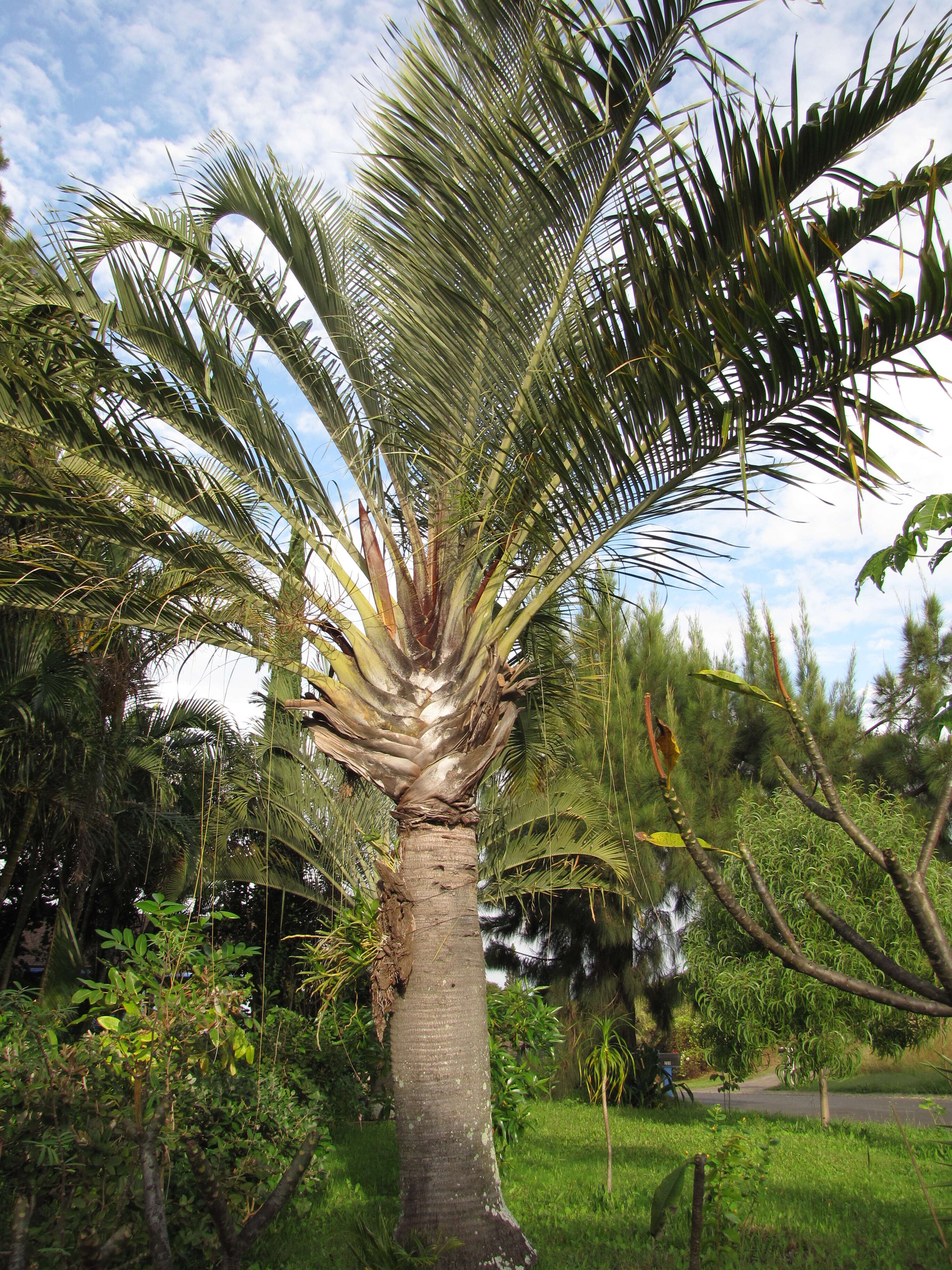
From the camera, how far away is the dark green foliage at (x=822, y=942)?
31.1 feet

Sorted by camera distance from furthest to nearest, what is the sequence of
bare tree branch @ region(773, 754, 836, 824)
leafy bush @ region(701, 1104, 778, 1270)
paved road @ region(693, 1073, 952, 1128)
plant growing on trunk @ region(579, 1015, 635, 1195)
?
paved road @ region(693, 1073, 952, 1128) < plant growing on trunk @ region(579, 1015, 635, 1195) < leafy bush @ region(701, 1104, 778, 1270) < bare tree branch @ region(773, 754, 836, 824)

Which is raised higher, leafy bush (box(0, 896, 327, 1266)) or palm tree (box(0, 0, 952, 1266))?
palm tree (box(0, 0, 952, 1266))

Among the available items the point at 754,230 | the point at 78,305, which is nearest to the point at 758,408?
the point at 754,230

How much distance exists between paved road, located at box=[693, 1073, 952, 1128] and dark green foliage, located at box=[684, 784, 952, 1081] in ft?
3.46

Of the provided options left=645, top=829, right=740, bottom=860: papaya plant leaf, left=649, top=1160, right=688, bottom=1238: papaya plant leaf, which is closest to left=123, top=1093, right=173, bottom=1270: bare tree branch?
left=645, top=829, right=740, bottom=860: papaya plant leaf

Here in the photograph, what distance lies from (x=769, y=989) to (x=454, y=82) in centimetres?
960

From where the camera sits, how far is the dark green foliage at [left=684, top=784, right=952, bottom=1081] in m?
9.48

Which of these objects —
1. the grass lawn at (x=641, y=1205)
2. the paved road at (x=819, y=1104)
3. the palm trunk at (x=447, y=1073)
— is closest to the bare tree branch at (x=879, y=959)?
the grass lawn at (x=641, y=1205)

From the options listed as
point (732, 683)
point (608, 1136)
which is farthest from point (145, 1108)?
point (608, 1136)

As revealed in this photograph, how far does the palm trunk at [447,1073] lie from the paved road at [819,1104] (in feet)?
26.6

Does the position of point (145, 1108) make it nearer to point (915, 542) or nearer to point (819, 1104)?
point (915, 542)

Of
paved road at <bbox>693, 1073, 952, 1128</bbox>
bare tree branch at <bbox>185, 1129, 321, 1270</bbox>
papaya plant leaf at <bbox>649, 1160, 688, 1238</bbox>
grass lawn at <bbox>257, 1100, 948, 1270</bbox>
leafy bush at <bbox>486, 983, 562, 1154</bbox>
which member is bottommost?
paved road at <bbox>693, 1073, 952, 1128</bbox>

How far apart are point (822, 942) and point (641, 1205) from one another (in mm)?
4691

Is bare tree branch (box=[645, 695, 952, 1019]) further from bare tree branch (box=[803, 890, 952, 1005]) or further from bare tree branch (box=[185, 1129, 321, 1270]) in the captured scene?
bare tree branch (box=[185, 1129, 321, 1270])
